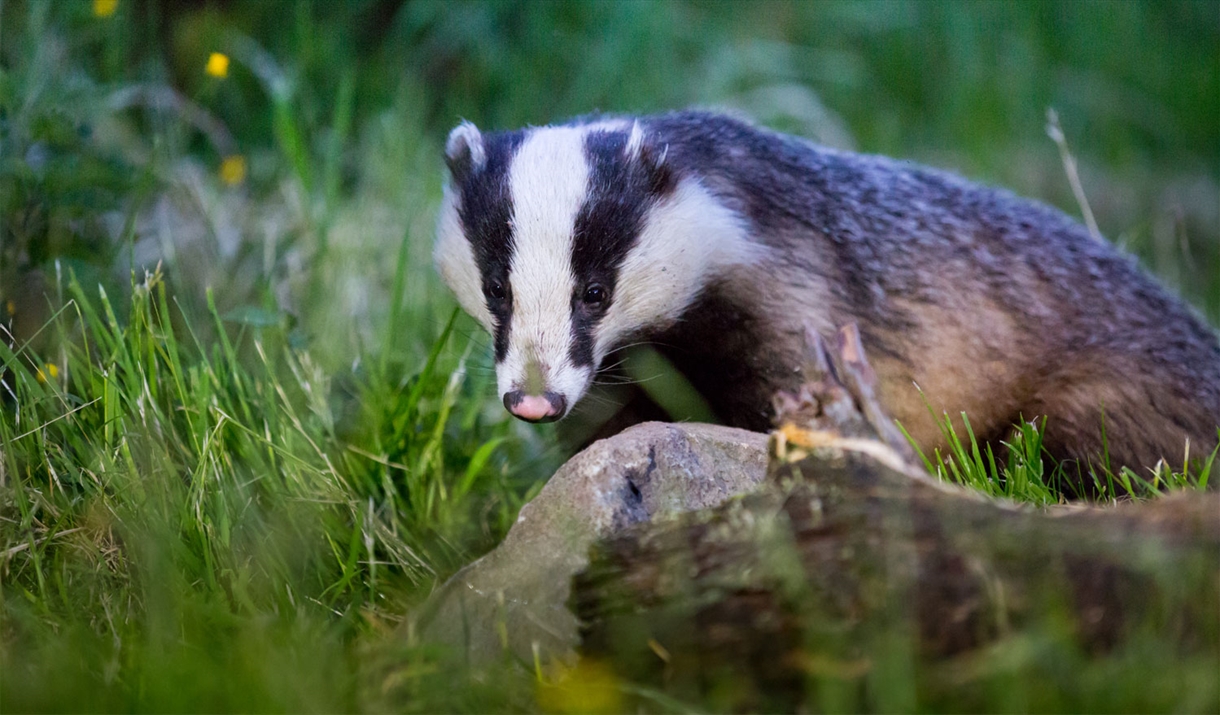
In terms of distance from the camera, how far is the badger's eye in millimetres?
3213

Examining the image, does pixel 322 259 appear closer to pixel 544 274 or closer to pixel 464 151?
pixel 464 151

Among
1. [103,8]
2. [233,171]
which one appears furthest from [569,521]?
[233,171]

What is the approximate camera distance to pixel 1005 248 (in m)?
3.89

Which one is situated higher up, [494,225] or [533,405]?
[494,225]

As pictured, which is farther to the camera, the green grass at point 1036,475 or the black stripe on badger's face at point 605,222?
the black stripe on badger's face at point 605,222

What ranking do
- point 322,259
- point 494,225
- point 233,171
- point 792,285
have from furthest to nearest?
point 233,171, point 322,259, point 792,285, point 494,225

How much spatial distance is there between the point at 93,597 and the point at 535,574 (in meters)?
1.01

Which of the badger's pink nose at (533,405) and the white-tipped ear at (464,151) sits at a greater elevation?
→ the white-tipped ear at (464,151)

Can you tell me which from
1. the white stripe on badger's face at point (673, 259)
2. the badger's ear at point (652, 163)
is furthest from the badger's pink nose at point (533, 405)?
the badger's ear at point (652, 163)

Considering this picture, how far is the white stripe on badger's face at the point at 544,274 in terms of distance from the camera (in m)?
3.08

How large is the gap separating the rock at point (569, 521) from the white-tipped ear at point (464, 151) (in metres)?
1.13

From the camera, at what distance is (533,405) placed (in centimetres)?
297

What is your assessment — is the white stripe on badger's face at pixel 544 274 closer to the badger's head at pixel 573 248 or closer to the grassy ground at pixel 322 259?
the badger's head at pixel 573 248

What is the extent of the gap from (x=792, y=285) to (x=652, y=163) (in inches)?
21.3
